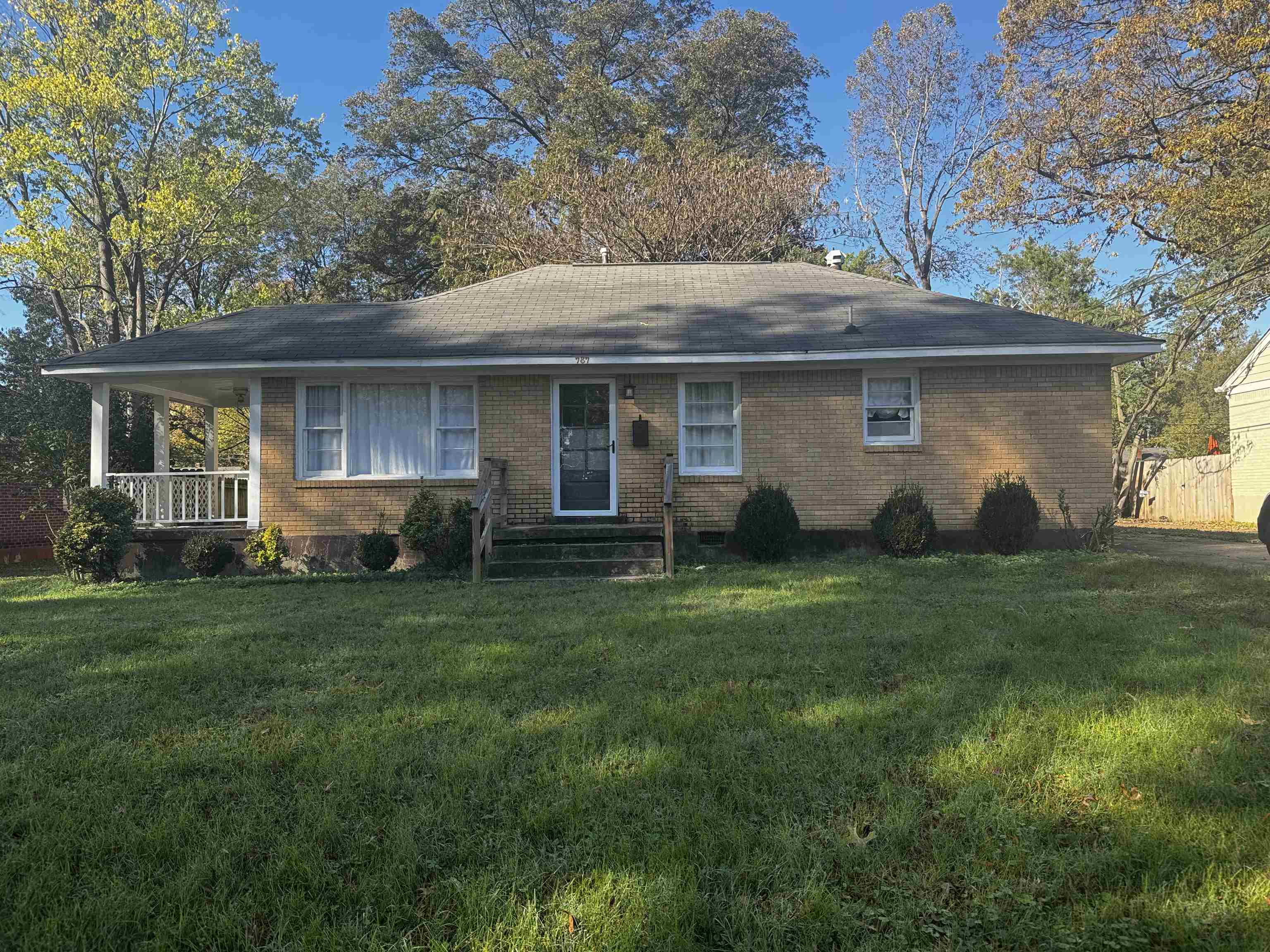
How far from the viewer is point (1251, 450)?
2056cm

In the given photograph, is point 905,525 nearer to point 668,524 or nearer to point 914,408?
point 914,408

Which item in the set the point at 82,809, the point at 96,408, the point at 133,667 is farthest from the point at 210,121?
the point at 82,809

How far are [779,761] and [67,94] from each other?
76.1 feet

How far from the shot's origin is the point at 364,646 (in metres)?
6.28

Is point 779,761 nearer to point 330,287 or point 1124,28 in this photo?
point 1124,28

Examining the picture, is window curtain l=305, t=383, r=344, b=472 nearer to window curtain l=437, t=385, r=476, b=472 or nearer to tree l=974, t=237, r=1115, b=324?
window curtain l=437, t=385, r=476, b=472

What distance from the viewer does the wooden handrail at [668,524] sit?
10242mm

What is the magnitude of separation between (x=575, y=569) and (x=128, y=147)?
19.1 meters

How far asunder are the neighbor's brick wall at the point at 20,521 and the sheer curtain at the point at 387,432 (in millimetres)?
9520

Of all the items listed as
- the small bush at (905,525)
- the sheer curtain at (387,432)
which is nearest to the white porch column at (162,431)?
the sheer curtain at (387,432)

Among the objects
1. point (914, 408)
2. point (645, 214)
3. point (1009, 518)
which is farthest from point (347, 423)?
point (645, 214)

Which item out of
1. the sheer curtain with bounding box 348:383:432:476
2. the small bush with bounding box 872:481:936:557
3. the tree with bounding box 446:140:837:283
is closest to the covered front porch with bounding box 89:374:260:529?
the sheer curtain with bounding box 348:383:432:476

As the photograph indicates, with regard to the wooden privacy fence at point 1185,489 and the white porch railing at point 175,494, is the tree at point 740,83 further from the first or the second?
the white porch railing at point 175,494

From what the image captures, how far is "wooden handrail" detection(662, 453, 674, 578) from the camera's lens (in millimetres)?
10242
